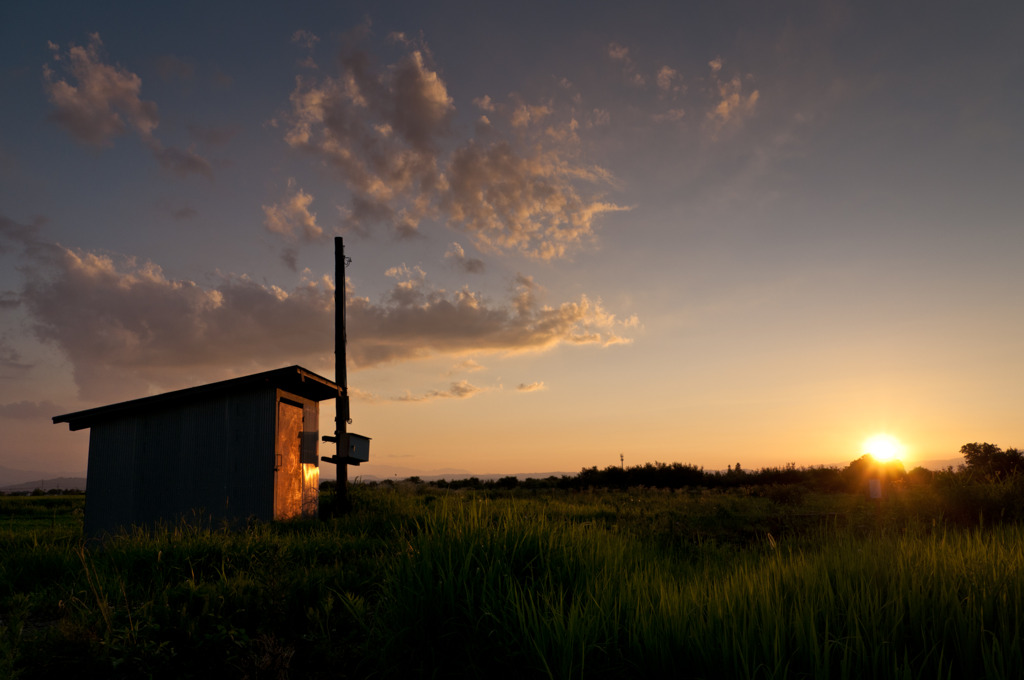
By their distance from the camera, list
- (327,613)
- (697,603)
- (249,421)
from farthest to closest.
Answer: (249,421) → (327,613) → (697,603)

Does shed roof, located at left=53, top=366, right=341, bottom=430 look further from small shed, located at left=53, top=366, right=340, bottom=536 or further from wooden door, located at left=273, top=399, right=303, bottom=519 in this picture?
wooden door, located at left=273, top=399, right=303, bottom=519

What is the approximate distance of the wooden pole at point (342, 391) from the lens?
16844mm

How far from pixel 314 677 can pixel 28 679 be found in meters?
2.44

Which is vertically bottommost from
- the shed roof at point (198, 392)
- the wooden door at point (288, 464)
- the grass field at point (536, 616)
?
the grass field at point (536, 616)

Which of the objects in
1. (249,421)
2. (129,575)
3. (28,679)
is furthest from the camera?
(249,421)

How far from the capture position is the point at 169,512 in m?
15.6

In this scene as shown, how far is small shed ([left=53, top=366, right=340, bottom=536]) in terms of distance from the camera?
50.4 ft

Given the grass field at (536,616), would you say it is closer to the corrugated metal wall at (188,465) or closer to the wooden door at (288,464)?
the corrugated metal wall at (188,465)

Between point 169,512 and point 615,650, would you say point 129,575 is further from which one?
point 169,512

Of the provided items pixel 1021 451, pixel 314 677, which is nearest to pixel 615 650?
pixel 314 677

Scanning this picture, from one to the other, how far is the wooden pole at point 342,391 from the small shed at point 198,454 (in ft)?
1.34

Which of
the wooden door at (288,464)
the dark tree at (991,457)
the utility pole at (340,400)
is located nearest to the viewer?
the wooden door at (288,464)

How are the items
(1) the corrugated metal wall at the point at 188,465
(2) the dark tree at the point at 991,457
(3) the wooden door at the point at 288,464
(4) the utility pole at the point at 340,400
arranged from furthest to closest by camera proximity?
1. (2) the dark tree at the point at 991,457
2. (4) the utility pole at the point at 340,400
3. (3) the wooden door at the point at 288,464
4. (1) the corrugated metal wall at the point at 188,465

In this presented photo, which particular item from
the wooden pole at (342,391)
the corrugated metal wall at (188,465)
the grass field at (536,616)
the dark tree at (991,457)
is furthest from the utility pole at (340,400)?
the dark tree at (991,457)
